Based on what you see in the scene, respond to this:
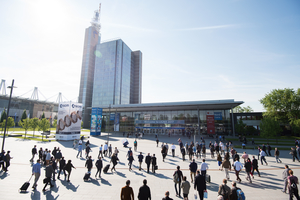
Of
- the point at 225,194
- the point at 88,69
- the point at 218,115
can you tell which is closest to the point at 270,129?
the point at 218,115

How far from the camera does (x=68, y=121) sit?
28234 millimetres

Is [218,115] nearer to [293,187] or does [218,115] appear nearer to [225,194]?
[293,187]

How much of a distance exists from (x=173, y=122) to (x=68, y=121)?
29.0 meters

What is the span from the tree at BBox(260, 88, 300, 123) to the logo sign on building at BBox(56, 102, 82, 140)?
52.5m

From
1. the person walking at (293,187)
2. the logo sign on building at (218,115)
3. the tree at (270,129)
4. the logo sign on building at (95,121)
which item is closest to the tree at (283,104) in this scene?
the logo sign on building at (218,115)

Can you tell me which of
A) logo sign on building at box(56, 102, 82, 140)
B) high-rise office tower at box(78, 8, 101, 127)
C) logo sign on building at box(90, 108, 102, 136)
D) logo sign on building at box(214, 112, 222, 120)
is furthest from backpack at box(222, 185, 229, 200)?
high-rise office tower at box(78, 8, 101, 127)

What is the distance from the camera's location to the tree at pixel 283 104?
37.9m

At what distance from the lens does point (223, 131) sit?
133 feet

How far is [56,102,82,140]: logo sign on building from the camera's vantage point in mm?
27859

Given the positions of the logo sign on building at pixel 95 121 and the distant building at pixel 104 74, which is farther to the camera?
the distant building at pixel 104 74

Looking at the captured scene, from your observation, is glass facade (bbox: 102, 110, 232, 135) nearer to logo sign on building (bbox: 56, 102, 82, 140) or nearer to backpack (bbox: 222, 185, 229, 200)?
logo sign on building (bbox: 56, 102, 82, 140)

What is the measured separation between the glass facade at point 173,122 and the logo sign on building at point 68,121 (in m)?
14.6

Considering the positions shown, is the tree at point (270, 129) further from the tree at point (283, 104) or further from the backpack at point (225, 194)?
the backpack at point (225, 194)

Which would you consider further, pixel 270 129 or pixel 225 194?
pixel 270 129
